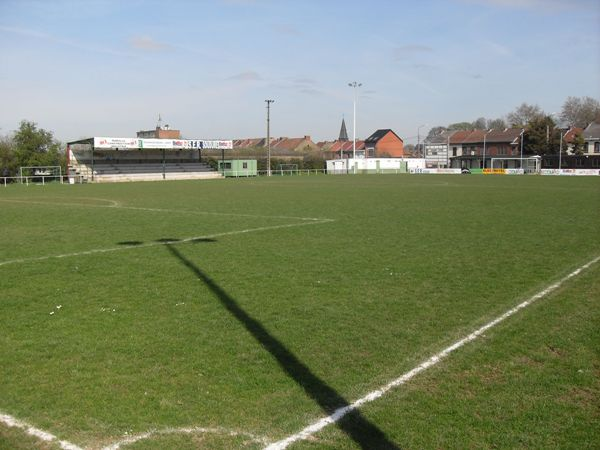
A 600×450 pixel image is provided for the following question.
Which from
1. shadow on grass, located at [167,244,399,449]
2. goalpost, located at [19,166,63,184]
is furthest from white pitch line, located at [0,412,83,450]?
goalpost, located at [19,166,63,184]

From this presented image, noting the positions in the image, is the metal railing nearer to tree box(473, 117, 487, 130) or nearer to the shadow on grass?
the shadow on grass

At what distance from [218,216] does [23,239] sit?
287 inches

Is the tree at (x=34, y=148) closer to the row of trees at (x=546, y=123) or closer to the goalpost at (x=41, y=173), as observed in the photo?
the goalpost at (x=41, y=173)

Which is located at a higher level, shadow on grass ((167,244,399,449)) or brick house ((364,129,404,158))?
brick house ((364,129,404,158))

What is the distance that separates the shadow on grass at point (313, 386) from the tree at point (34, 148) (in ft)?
198

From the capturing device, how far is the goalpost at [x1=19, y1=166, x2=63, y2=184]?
53.0 metres

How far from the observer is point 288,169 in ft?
261

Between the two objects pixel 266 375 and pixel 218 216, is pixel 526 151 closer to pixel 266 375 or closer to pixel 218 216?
pixel 218 216

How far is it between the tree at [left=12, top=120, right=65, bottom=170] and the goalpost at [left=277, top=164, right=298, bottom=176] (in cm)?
2802

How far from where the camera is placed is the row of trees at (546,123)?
296 ft

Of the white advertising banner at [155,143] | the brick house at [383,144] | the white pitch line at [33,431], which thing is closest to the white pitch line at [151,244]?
the white pitch line at [33,431]

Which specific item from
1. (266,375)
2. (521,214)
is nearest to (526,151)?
(521,214)

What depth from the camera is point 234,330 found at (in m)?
6.68

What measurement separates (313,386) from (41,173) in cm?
5783
